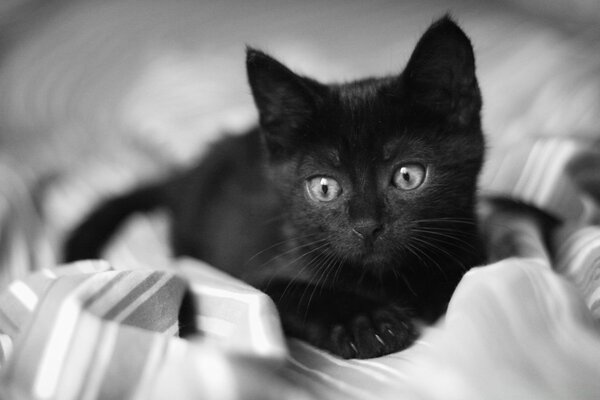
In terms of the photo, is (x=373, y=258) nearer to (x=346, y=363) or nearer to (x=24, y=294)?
(x=346, y=363)

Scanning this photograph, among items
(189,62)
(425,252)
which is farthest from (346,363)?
(189,62)

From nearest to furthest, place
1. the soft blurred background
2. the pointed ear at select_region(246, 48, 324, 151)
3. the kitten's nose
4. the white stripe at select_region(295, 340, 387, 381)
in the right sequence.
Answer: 1. the white stripe at select_region(295, 340, 387, 381)
2. the kitten's nose
3. the pointed ear at select_region(246, 48, 324, 151)
4. the soft blurred background

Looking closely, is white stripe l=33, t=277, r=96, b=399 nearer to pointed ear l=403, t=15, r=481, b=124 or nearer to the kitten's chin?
the kitten's chin

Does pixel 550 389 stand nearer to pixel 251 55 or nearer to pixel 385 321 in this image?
pixel 385 321

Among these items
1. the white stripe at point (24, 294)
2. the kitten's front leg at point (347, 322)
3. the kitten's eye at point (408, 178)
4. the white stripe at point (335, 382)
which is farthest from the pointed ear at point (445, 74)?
the white stripe at point (24, 294)

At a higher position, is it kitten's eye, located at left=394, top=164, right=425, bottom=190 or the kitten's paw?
kitten's eye, located at left=394, top=164, right=425, bottom=190

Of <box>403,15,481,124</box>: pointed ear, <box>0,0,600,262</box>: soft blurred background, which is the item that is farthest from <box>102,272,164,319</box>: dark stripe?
<box>0,0,600,262</box>: soft blurred background
